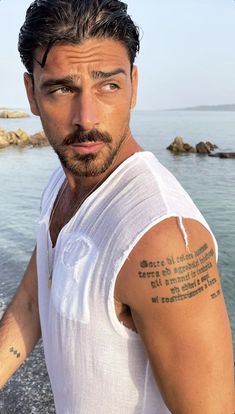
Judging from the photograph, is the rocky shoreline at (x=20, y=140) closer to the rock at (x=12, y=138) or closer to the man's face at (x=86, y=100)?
the rock at (x=12, y=138)

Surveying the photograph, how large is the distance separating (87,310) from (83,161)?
0.71 m

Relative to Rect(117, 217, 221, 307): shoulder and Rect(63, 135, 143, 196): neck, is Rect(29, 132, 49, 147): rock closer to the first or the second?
Rect(63, 135, 143, 196): neck

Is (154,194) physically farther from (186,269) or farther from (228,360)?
(228,360)

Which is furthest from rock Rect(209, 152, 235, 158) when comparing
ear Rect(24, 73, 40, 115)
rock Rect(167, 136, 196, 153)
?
ear Rect(24, 73, 40, 115)

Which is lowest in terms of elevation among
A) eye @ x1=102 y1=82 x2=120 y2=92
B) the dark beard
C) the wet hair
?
the dark beard

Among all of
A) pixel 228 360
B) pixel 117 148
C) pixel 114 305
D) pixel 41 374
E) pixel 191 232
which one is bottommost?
pixel 41 374

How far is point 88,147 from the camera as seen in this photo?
183 cm

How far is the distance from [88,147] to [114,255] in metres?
0.61

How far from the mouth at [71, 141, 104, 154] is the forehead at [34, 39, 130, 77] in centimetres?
32

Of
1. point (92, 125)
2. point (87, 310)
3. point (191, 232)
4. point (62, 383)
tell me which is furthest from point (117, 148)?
point (62, 383)

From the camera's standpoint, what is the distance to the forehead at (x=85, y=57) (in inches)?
68.2

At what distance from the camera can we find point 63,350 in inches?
67.3

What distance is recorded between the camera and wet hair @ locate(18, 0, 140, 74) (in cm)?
178

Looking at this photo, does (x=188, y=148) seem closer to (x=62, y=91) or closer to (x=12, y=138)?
(x=12, y=138)
